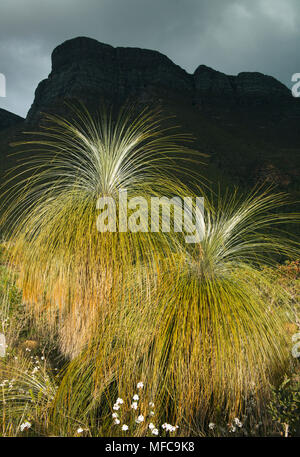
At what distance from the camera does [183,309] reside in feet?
6.30

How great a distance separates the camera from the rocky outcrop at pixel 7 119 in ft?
162

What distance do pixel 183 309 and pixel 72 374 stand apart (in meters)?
0.95

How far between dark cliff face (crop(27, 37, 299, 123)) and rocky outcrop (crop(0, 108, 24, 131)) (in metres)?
2.65

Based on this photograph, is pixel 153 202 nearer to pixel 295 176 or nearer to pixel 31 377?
pixel 31 377

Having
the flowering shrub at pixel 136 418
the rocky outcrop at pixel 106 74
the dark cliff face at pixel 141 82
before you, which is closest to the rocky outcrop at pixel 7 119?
the dark cliff face at pixel 141 82

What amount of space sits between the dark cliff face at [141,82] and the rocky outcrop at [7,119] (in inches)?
104

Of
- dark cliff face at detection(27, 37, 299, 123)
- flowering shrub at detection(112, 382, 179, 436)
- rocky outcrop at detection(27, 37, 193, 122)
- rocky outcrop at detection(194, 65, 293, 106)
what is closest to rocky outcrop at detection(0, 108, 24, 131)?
dark cliff face at detection(27, 37, 299, 123)

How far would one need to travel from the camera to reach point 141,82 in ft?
181

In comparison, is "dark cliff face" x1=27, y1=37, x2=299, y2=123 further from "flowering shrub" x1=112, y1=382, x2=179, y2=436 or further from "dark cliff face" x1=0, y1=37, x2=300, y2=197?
"flowering shrub" x1=112, y1=382, x2=179, y2=436

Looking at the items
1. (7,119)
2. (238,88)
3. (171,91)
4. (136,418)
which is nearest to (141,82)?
(171,91)

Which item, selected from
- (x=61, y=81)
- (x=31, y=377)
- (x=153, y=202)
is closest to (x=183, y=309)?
(x=153, y=202)

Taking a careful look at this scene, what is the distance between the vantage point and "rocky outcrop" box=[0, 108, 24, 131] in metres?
49.3

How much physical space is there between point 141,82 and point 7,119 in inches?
978

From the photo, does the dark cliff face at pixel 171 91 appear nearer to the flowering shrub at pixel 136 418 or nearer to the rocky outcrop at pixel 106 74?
the rocky outcrop at pixel 106 74
